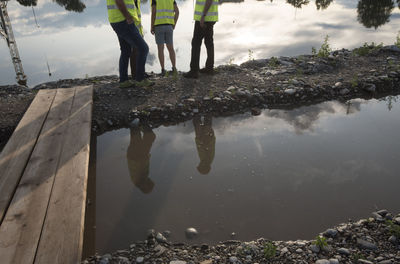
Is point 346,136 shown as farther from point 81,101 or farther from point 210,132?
point 81,101

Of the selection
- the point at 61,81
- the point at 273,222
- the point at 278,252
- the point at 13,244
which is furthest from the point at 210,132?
the point at 61,81

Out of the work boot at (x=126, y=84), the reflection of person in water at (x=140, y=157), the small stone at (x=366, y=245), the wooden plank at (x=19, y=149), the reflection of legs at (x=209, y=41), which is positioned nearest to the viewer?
the small stone at (x=366, y=245)

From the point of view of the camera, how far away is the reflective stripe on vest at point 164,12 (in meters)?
5.74

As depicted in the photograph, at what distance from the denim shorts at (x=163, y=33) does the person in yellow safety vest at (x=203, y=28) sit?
1.63 feet

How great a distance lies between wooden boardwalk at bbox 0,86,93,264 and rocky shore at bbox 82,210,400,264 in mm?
462

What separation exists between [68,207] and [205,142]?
232 cm

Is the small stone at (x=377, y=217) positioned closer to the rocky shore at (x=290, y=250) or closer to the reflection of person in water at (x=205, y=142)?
the rocky shore at (x=290, y=250)

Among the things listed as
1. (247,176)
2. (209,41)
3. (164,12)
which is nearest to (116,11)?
(164,12)

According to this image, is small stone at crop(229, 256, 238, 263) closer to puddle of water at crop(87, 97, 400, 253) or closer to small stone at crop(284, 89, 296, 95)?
puddle of water at crop(87, 97, 400, 253)

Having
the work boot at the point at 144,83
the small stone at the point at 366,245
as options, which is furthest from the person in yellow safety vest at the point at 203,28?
the small stone at the point at 366,245

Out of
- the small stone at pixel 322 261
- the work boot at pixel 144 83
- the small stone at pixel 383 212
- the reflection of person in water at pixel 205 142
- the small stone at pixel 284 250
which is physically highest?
the work boot at pixel 144 83

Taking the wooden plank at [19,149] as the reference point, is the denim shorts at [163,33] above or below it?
above

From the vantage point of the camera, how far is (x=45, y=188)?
8.73 feet

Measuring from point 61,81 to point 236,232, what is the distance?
18.3 ft
